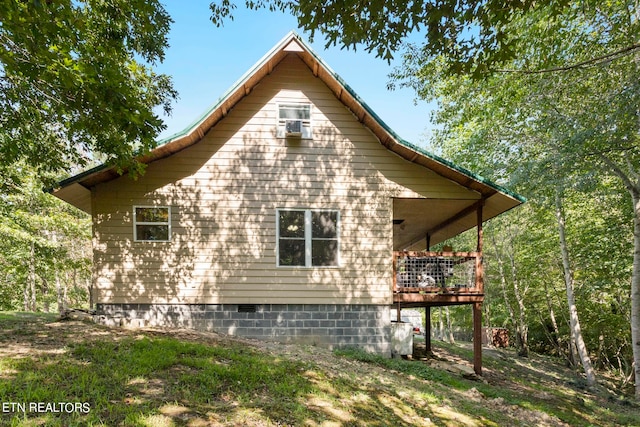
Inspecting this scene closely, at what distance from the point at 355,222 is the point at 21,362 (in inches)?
269

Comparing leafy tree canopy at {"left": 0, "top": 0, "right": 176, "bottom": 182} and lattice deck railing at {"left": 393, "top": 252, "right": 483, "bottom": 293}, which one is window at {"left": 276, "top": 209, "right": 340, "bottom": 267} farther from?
leafy tree canopy at {"left": 0, "top": 0, "right": 176, "bottom": 182}

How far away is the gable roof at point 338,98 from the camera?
8.62 m

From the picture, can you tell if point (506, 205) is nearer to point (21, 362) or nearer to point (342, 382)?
point (342, 382)

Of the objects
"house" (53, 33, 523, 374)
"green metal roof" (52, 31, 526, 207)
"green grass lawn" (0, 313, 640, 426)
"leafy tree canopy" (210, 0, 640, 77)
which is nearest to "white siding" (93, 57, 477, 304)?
"house" (53, 33, 523, 374)

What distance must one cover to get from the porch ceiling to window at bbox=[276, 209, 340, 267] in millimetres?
1989

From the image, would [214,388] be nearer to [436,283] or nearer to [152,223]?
[152,223]

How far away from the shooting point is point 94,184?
882 cm

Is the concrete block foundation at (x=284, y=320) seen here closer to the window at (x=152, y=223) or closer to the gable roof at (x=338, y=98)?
the window at (x=152, y=223)

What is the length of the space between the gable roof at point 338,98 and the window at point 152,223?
3.43 ft

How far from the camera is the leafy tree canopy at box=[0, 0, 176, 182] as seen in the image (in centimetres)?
526

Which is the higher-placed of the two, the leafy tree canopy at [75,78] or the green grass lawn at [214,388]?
the leafy tree canopy at [75,78]

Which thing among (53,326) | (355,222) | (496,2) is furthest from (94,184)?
(496,2)

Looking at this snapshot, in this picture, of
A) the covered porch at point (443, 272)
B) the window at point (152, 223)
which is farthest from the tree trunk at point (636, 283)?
the window at point (152, 223)

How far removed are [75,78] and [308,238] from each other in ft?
18.6
